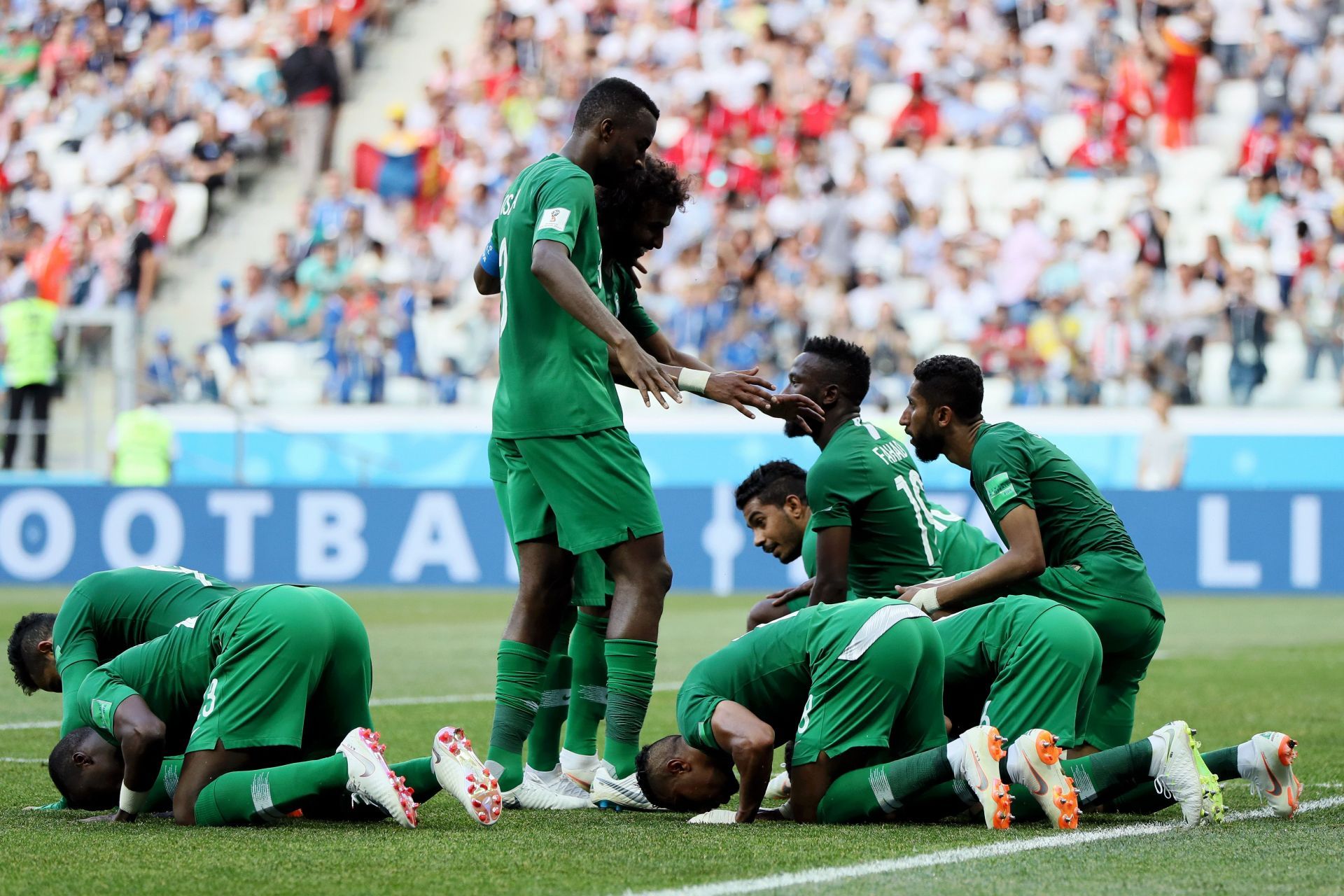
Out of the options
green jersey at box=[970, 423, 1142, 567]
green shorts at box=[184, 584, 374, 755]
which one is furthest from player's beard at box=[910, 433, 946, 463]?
green shorts at box=[184, 584, 374, 755]

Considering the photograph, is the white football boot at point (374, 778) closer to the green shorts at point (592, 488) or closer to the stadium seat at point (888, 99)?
the green shorts at point (592, 488)

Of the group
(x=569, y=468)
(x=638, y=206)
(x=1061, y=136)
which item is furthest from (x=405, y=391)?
(x=569, y=468)

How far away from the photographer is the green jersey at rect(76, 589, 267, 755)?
5.48 metres

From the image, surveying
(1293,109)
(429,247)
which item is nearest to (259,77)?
(429,247)

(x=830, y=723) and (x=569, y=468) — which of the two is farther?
(x=569, y=468)

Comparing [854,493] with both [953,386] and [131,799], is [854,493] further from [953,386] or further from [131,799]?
[131,799]

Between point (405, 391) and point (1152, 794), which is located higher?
point (405, 391)

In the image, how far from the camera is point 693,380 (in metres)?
5.90

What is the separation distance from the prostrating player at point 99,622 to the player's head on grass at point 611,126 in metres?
1.80

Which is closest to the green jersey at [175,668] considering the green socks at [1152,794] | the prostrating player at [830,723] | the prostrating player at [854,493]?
the prostrating player at [830,723]

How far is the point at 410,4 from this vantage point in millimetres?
25094

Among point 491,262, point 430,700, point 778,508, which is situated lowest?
point 430,700

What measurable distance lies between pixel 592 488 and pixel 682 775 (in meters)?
0.93

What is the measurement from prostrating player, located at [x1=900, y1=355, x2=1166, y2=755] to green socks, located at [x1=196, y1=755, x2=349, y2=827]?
1933 millimetres
